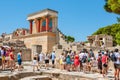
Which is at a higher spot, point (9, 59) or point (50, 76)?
point (9, 59)

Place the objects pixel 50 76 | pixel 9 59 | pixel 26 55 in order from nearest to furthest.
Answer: pixel 50 76, pixel 9 59, pixel 26 55

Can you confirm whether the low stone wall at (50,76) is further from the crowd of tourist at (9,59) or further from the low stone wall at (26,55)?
the low stone wall at (26,55)

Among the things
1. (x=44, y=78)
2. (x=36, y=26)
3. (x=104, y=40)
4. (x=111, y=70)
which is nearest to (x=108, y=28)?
(x=104, y=40)

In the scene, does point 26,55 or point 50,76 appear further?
point 26,55

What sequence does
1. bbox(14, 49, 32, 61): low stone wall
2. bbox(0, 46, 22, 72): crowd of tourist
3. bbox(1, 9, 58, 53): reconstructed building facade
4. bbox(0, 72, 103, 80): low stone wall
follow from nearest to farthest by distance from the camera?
bbox(0, 72, 103, 80): low stone wall → bbox(0, 46, 22, 72): crowd of tourist → bbox(14, 49, 32, 61): low stone wall → bbox(1, 9, 58, 53): reconstructed building facade

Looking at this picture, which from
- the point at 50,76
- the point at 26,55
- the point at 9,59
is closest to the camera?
the point at 50,76

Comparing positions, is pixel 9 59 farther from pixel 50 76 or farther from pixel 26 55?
pixel 26 55

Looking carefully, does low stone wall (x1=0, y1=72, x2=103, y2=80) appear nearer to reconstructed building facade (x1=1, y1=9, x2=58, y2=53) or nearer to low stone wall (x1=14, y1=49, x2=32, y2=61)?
low stone wall (x1=14, y1=49, x2=32, y2=61)

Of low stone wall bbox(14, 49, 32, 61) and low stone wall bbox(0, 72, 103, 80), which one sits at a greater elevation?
low stone wall bbox(14, 49, 32, 61)

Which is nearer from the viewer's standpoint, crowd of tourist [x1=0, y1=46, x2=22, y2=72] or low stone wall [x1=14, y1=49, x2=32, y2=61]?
crowd of tourist [x1=0, y1=46, x2=22, y2=72]

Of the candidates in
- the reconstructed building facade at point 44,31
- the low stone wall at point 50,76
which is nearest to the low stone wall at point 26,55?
the reconstructed building facade at point 44,31

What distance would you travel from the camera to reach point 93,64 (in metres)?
19.2

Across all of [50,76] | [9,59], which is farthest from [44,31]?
[50,76]

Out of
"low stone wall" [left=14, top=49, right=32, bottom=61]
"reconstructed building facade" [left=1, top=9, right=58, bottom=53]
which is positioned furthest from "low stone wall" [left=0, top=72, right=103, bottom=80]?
"reconstructed building facade" [left=1, top=9, right=58, bottom=53]
